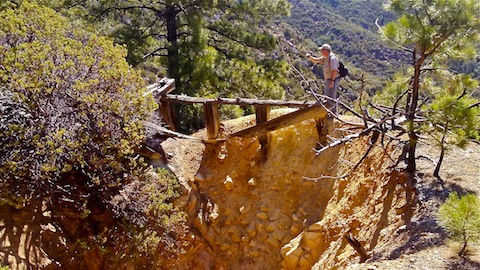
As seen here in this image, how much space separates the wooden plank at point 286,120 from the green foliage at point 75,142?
173 centimetres

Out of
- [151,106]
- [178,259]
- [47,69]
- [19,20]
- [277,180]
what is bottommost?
[178,259]

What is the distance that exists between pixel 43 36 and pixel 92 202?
2.18 m

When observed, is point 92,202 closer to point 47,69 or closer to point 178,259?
point 178,259

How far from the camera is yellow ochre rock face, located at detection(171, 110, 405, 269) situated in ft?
18.7

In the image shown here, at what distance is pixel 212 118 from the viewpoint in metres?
7.12

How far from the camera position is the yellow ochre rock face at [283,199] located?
5715 mm

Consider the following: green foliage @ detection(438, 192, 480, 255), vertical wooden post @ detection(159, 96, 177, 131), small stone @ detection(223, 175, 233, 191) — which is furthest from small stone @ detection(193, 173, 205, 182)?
green foliage @ detection(438, 192, 480, 255)

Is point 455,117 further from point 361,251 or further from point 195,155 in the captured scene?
point 195,155

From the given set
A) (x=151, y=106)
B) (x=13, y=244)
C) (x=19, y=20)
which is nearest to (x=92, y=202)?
(x=13, y=244)

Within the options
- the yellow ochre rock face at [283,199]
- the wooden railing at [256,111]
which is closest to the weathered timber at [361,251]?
the yellow ochre rock face at [283,199]

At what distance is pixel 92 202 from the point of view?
17.9 ft

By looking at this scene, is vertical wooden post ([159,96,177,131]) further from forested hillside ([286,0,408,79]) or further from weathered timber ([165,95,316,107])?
forested hillside ([286,0,408,79])

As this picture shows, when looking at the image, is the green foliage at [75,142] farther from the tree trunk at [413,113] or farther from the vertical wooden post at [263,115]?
the tree trunk at [413,113]

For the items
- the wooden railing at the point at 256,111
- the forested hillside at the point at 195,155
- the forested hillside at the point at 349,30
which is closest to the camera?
the forested hillside at the point at 195,155
